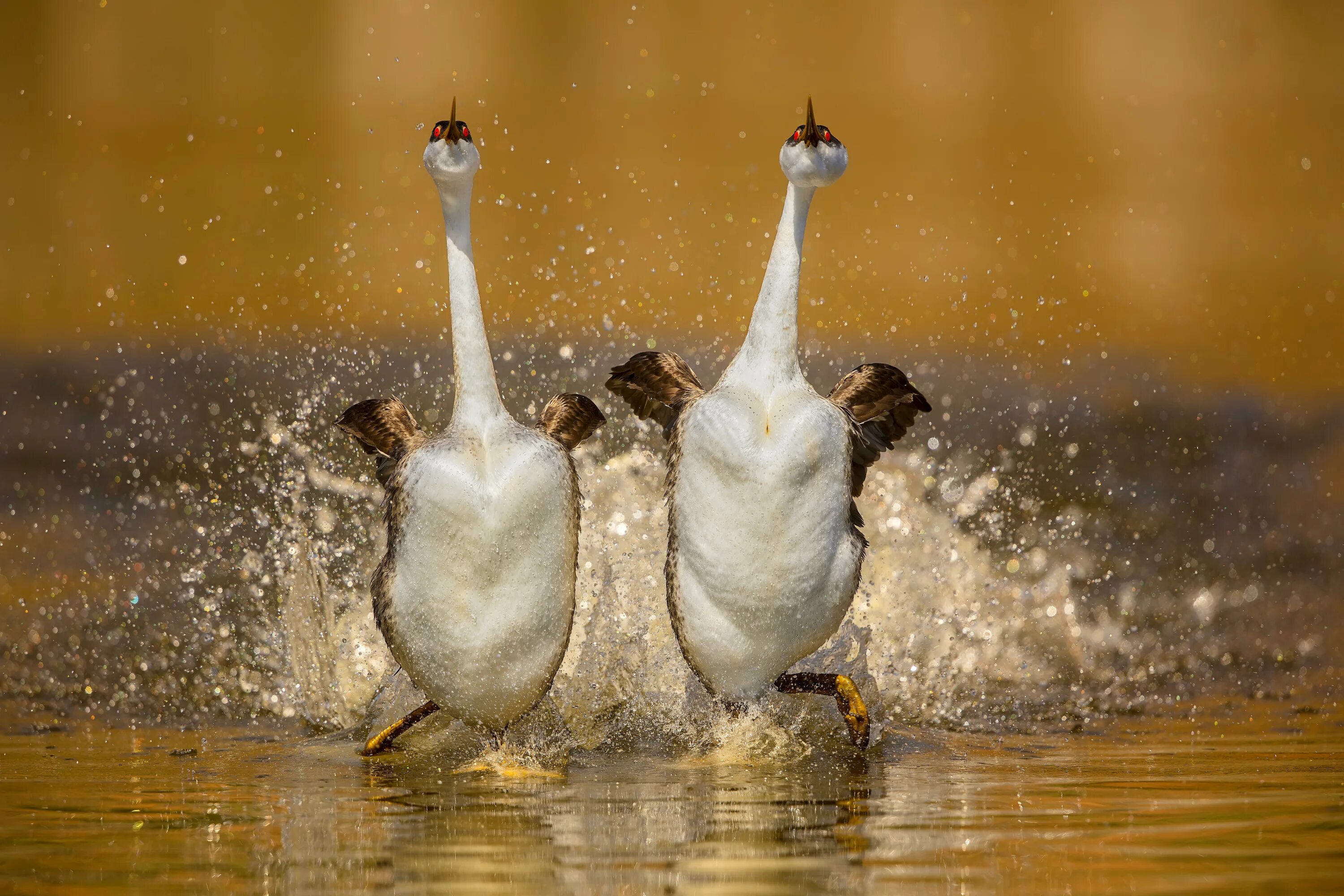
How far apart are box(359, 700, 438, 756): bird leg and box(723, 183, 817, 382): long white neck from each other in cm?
208

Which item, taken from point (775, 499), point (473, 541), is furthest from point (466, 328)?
point (775, 499)

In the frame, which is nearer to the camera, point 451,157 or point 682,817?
point 682,817

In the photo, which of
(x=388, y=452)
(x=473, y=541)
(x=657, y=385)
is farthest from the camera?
(x=657, y=385)

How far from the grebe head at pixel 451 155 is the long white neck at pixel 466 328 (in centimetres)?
6

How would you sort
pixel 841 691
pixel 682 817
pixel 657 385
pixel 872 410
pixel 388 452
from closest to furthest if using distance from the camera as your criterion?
pixel 682 817
pixel 388 452
pixel 841 691
pixel 872 410
pixel 657 385

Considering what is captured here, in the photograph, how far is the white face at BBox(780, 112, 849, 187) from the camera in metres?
8.42

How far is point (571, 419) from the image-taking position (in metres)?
8.38

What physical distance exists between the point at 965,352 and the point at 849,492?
30.7 feet

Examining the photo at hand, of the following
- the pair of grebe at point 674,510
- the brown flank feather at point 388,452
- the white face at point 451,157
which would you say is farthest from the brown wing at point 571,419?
the white face at point 451,157

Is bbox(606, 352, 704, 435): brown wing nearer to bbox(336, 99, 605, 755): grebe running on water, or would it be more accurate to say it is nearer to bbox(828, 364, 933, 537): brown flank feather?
bbox(828, 364, 933, 537): brown flank feather

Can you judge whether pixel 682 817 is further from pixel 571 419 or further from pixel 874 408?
pixel 874 408

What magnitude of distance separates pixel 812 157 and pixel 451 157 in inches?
66.7

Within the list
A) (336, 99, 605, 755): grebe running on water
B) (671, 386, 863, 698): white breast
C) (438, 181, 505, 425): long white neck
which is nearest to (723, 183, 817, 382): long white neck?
(671, 386, 863, 698): white breast

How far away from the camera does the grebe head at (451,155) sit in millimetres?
7996
